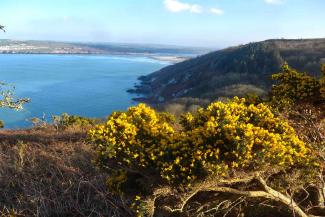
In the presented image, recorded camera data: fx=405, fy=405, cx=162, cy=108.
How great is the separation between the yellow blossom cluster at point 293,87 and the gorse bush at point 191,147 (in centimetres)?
763

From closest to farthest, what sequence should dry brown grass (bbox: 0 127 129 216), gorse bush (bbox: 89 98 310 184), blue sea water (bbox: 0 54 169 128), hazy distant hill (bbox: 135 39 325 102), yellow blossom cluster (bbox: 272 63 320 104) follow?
1. gorse bush (bbox: 89 98 310 184)
2. dry brown grass (bbox: 0 127 129 216)
3. yellow blossom cluster (bbox: 272 63 320 104)
4. blue sea water (bbox: 0 54 169 128)
5. hazy distant hill (bbox: 135 39 325 102)

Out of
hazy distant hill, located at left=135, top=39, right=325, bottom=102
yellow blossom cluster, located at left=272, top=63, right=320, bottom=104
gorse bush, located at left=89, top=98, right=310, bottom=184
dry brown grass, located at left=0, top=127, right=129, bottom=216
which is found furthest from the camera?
hazy distant hill, located at left=135, top=39, right=325, bottom=102

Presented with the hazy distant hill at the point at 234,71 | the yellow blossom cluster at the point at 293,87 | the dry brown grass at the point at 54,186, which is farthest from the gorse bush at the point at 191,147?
the hazy distant hill at the point at 234,71

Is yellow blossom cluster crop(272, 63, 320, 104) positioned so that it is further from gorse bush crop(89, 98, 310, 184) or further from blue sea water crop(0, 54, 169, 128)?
blue sea water crop(0, 54, 169, 128)

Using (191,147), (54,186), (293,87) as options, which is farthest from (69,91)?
(191,147)

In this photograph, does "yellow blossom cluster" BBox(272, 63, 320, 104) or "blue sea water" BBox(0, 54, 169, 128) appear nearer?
"yellow blossom cluster" BBox(272, 63, 320, 104)

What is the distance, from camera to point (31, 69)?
596ft

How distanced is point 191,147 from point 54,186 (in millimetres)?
5857

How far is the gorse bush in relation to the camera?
6.81 m

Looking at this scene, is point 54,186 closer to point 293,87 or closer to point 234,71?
point 293,87

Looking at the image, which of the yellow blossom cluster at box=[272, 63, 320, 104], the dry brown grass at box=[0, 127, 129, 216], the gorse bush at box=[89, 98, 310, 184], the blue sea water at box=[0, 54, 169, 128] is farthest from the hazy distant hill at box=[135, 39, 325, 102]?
the gorse bush at box=[89, 98, 310, 184]

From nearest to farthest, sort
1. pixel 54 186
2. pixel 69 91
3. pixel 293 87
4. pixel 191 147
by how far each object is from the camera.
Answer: pixel 191 147
pixel 54 186
pixel 293 87
pixel 69 91

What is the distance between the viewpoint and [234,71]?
472 feet

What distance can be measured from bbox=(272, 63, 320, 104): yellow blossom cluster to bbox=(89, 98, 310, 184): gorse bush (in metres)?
7.63
